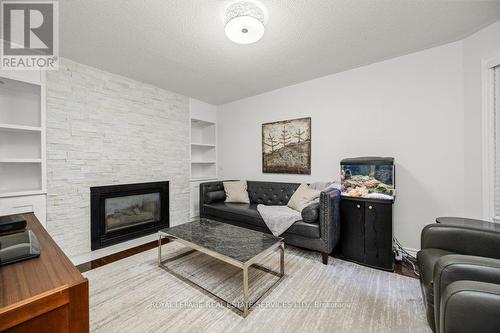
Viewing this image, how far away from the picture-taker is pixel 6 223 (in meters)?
1.34

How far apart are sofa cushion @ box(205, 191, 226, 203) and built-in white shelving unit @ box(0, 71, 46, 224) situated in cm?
207

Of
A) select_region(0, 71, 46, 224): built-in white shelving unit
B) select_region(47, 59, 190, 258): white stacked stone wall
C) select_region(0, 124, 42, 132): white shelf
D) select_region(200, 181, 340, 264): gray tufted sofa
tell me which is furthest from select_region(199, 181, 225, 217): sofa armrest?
select_region(0, 124, 42, 132): white shelf

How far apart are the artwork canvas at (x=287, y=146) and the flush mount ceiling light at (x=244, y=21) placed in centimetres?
184

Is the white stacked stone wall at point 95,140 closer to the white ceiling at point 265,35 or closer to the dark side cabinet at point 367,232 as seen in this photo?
the white ceiling at point 265,35

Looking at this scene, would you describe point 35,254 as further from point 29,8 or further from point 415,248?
point 415,248

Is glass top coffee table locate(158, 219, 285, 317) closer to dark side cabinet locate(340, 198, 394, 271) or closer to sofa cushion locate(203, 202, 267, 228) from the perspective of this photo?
sofa cushion locate(203, 202, 267, 228)

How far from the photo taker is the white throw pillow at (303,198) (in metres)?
2.75

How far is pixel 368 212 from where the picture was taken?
2268 mm

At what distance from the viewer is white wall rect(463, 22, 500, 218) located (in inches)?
79.0

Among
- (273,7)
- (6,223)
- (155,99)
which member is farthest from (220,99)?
(6,223)

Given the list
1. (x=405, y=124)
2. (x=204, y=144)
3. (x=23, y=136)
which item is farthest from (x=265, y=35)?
(x=23, y=136)

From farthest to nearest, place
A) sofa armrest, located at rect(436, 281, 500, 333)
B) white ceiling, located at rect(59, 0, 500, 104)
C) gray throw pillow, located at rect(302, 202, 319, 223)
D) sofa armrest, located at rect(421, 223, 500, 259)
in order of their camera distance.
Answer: gray throw pillow, located at rect(302, 202, 319, 223)
white ceiling, located at rect(59, 0, 500, 104)
sofa armrest, located at rect(421, 223, 500, 259)
sofa armrest, located at rect(436, 281, 500, 333)

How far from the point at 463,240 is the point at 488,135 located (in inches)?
47.5

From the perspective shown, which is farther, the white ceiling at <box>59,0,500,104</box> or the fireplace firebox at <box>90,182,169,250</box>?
the fireplace firebox at <box>90,182,169,250</box>
